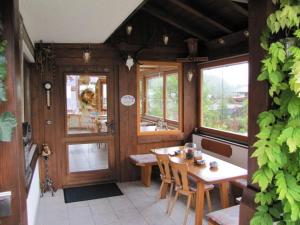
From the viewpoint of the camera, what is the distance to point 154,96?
5.56m

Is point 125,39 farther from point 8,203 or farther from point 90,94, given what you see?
point 8,203

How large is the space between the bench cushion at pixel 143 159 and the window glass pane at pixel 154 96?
0.92 meters

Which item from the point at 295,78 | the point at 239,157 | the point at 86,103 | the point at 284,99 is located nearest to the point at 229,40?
the point at 239,157

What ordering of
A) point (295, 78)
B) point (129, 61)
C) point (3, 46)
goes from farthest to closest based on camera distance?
1. point (129, 61)
2. point (3, 46)
3. point (295, 78)

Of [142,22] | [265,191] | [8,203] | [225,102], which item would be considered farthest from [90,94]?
[265,191]

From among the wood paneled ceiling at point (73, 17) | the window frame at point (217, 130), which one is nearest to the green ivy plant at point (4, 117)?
the wood paneled ceiling at point (73, 17)

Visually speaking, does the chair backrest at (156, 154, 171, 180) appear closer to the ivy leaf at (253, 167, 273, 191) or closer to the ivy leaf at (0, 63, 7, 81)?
the ivy leaf at (253, 167, 273, 191)

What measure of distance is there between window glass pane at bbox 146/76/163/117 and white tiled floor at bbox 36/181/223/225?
5.56 feet

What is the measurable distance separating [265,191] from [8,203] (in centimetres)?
151

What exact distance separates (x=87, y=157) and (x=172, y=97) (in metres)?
2.00

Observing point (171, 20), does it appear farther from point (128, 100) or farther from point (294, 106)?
point (294, 106)

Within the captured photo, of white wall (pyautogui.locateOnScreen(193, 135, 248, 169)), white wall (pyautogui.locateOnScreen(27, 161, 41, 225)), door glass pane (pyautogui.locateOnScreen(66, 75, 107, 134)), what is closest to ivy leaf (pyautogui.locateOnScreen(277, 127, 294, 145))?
white wall (pyautogui.locateOnScreen(27, 161, 41, 225))

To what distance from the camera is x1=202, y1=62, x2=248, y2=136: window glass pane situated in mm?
4309

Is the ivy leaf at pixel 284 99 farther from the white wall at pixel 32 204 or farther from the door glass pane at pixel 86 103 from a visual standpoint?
the door glass pane at pixel 86 103
